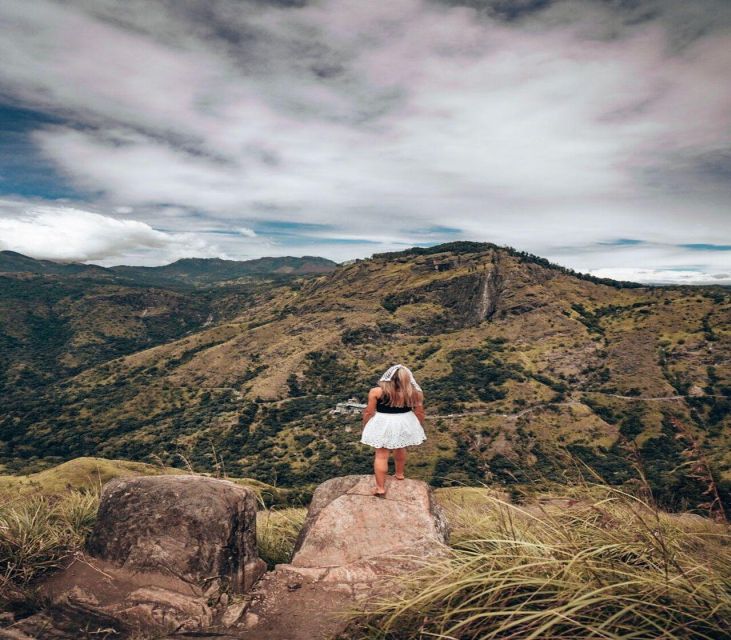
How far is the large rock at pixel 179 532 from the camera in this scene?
208 inches

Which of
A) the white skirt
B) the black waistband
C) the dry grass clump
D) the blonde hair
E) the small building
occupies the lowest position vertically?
the small building

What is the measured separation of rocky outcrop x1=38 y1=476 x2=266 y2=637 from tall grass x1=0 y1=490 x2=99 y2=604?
0.84 feet

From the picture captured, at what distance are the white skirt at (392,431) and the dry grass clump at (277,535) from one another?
2230mm

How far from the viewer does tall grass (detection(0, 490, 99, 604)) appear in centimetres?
472

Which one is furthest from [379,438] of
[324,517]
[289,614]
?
[289,614]

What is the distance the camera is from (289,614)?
15.2 feet

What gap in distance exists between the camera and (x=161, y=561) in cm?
527

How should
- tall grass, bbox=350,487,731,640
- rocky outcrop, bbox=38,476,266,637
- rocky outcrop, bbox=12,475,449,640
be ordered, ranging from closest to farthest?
tall grass, bbox=350,487,731,640 < rocky outcrop, bbox=12,475,449,640 < rocky outcrop, bbox=38,476,266,637

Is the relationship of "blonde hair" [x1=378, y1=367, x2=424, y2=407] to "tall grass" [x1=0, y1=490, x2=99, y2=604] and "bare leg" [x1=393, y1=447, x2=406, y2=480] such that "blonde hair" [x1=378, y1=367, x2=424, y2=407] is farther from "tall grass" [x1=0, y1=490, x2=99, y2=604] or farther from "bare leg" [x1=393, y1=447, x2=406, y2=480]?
"tall grass" [x1=0, y1=490, x2=99, y2=604]

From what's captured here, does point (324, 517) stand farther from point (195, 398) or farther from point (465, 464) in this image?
point (195, 398)

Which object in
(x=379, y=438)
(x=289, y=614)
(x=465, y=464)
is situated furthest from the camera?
(x=465, y=464)

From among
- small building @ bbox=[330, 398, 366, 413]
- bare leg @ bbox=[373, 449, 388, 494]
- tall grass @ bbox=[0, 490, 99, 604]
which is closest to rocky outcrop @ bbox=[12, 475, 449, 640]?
tall grass @ bbox=[0, 490, 99, 604]

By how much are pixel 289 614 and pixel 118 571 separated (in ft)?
7.91

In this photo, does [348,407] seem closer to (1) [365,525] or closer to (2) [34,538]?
(1) [365,525]
